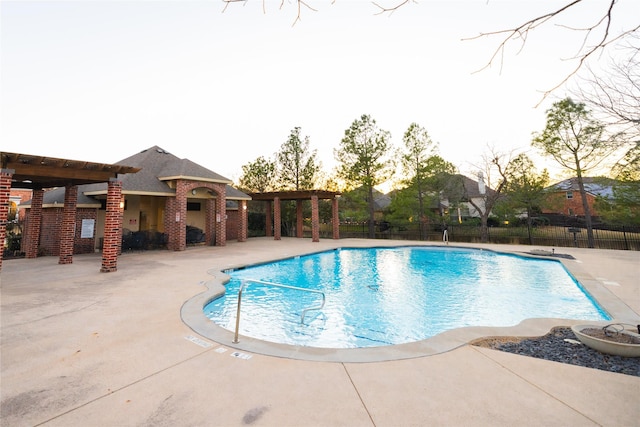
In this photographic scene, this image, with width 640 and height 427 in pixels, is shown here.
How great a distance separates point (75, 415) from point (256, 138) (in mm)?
27193

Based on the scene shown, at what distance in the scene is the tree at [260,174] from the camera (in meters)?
28.3

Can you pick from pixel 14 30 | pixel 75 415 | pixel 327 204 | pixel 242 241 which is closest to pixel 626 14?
pixel 75 415

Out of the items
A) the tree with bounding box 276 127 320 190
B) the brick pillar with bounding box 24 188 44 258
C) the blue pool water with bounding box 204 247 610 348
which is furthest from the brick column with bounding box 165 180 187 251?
the tree with bounding box 276 127 320 190

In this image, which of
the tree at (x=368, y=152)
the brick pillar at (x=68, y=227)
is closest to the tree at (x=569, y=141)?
the tree at (x=368, y=152)

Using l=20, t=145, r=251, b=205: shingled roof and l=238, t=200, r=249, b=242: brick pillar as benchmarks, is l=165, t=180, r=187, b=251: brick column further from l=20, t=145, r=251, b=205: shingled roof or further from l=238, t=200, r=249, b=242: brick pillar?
l=238, t=200, r=249, b=242: brick pillar

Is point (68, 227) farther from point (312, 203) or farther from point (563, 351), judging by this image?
point (563, 351)

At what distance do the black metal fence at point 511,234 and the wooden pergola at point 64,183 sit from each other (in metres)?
19.5

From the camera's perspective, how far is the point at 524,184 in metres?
20.7

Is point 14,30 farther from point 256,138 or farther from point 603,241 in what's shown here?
point 603,241

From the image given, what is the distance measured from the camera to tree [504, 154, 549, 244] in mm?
19969

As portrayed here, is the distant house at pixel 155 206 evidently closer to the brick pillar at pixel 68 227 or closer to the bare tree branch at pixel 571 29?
the brick pillar at pixel 68 227

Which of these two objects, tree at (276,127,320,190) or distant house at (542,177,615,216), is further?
tree at (276,127,320,190)

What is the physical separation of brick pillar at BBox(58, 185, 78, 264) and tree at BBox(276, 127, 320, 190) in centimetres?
1827

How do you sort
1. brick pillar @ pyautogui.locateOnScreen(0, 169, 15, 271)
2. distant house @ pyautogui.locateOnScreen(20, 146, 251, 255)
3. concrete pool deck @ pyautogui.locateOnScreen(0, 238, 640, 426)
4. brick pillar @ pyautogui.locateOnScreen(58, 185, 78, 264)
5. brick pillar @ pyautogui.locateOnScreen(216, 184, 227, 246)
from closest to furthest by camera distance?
concrete pool deck @ pyautogui.locateOnScreen(0, 238, 640, 426) → brick pillar @ pyautogui.locateOnScreen(0, 169, 15, 271) → brick pillar @ pyautogui.locateOnScreen(58, 185, 78, 264) → distant house @ pyautogui.locateOnScreen(20, 146, 251, 255) → brick pillar @ pyautogui.locateOnScreen(216, 184, 227, 246)
